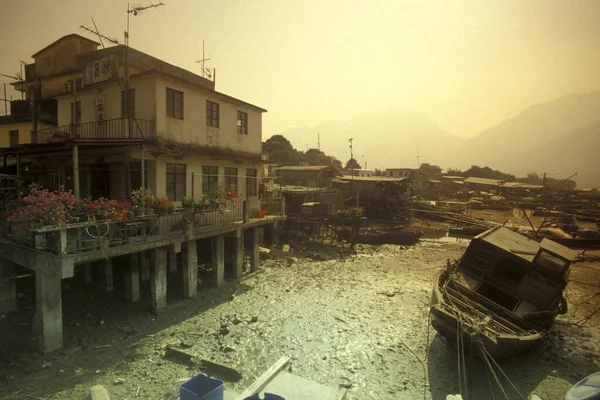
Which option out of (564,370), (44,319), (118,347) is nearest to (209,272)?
(118,347)

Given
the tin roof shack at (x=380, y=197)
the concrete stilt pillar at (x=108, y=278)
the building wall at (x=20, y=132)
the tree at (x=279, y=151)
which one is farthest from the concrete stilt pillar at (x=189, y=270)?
the tree at (x=279, y=151)

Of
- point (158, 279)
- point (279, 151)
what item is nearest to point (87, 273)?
point (158, 279)

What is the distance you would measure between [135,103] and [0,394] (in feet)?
42.3

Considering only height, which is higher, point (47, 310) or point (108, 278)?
point (47, 310)

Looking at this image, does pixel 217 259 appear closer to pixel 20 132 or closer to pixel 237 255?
pixel 237 255

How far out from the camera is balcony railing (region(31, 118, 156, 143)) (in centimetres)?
1603

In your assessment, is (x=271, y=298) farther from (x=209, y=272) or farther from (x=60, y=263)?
(x=60, y=263)

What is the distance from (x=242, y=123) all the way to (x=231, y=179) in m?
3.98

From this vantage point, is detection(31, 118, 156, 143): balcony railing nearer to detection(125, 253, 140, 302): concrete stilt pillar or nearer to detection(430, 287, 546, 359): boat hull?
detection(125, 253, 140, 302): concrete stilt pillar

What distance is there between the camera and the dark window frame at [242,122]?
71.1 ft

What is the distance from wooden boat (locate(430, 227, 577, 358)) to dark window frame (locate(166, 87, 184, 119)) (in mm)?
15102

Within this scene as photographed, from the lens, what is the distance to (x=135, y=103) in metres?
16.7

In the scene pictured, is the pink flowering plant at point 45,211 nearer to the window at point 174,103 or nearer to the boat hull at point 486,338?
the window at point 174,103

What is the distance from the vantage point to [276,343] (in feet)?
41.2
